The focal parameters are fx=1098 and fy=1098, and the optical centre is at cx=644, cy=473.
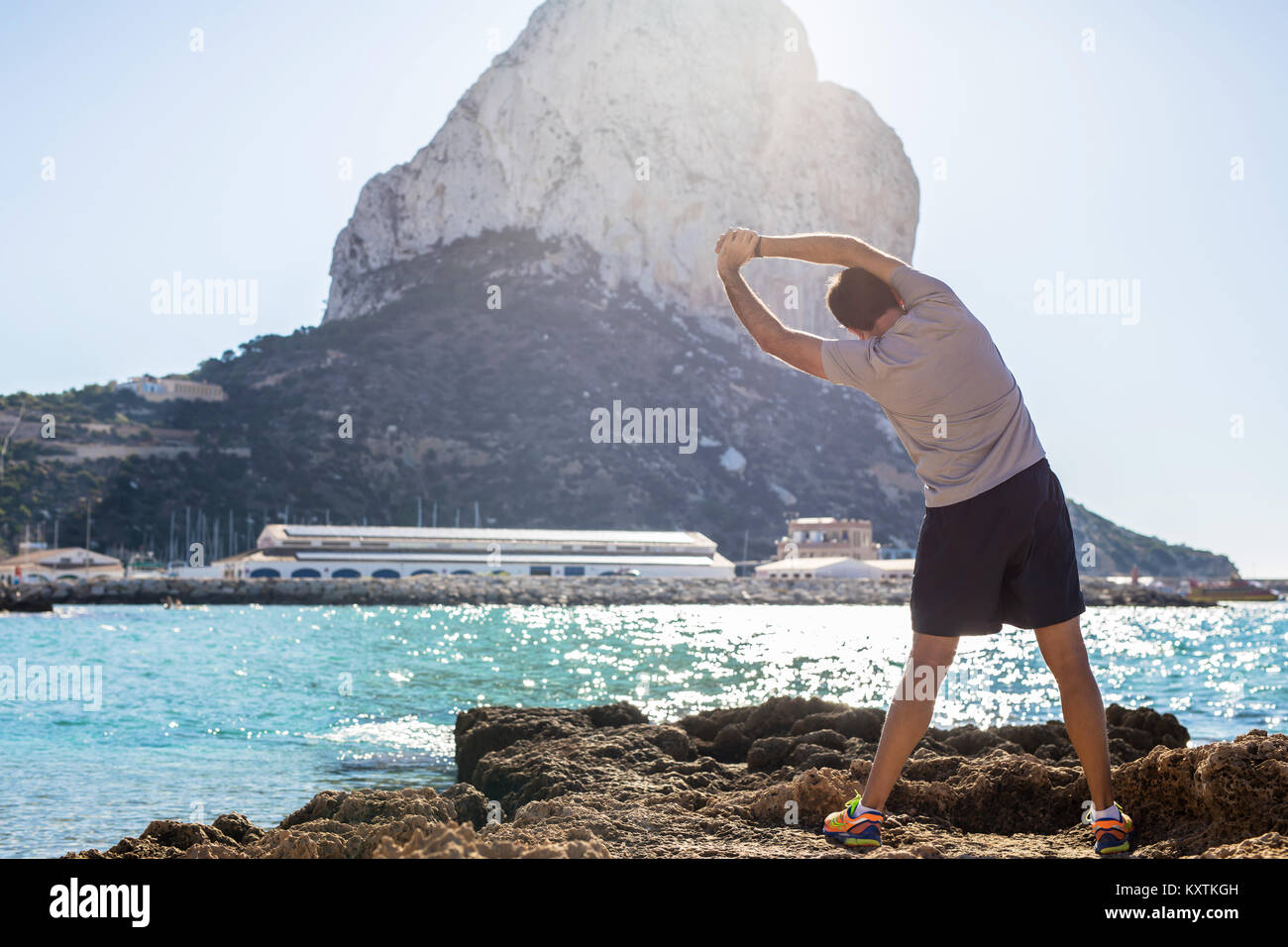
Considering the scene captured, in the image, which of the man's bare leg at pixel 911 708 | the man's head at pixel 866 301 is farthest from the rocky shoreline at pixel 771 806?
the man's head at pixel 866 301

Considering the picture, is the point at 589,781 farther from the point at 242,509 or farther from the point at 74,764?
the point at 242,509

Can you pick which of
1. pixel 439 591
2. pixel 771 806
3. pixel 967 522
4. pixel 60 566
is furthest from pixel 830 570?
pixel 967 522

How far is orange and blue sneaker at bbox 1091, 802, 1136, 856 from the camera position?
118 inches

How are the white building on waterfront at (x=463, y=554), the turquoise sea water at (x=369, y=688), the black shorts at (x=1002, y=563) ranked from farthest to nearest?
the white building on waterfront at (x=463, y=554) → the turquoise sea water at (x=369, y=688) → the black shorts at (x=1002, y=563)

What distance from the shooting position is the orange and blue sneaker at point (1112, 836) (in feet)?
9.86

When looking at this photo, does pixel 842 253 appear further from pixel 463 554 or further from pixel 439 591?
pixel 463 554

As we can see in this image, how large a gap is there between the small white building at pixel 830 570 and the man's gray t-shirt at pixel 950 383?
2860 inches

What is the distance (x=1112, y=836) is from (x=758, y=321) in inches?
69.2

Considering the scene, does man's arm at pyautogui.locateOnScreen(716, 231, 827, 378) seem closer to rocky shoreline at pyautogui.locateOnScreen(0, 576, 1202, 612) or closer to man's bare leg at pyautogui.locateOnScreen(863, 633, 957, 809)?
man's bare leg at pyautogui.locateOnScreen(863, 633, 957, 809)

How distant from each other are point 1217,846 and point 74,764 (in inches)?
387

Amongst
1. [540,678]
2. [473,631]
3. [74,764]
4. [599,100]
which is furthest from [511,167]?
[74,764]

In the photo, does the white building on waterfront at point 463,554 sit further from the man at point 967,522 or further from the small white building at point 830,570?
the man at point 967,522

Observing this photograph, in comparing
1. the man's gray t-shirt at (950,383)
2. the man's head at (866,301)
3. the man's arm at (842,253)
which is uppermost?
the man's arm at (842,253)

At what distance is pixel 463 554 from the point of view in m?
69.3
